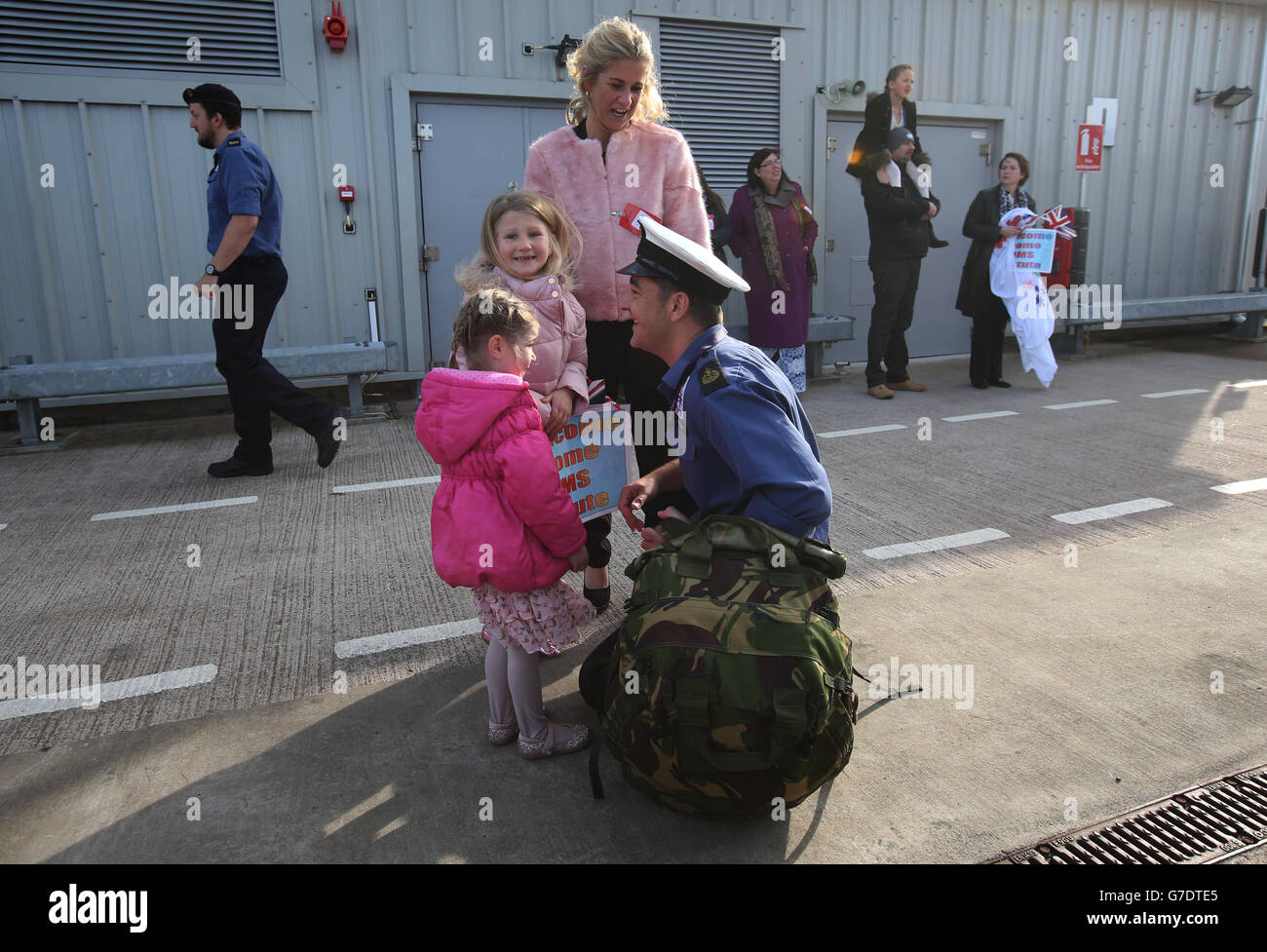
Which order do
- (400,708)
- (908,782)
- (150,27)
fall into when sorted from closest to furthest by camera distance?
(908,782) → (400,708) → (150,27)

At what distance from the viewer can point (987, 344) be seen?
826 centimetres

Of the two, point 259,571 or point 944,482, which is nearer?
point 259,571

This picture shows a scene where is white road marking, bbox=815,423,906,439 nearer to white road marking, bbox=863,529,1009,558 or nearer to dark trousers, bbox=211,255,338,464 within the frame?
white road marking, bbox=863,529,1009,558

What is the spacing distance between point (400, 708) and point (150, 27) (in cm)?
627

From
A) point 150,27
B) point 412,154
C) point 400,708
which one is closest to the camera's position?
point 400,708

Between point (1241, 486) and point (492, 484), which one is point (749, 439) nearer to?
point (492, 484)

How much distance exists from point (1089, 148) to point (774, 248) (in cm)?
515

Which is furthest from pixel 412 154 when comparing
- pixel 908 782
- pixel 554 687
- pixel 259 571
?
pixel 908 782

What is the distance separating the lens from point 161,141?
A: 22.6 feet

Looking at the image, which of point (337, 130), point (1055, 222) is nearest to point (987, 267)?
point (1055, 222)

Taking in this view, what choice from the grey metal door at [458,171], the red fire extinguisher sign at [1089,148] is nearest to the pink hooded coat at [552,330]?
the grey metal door at [458,171]

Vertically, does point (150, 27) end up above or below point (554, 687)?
above
